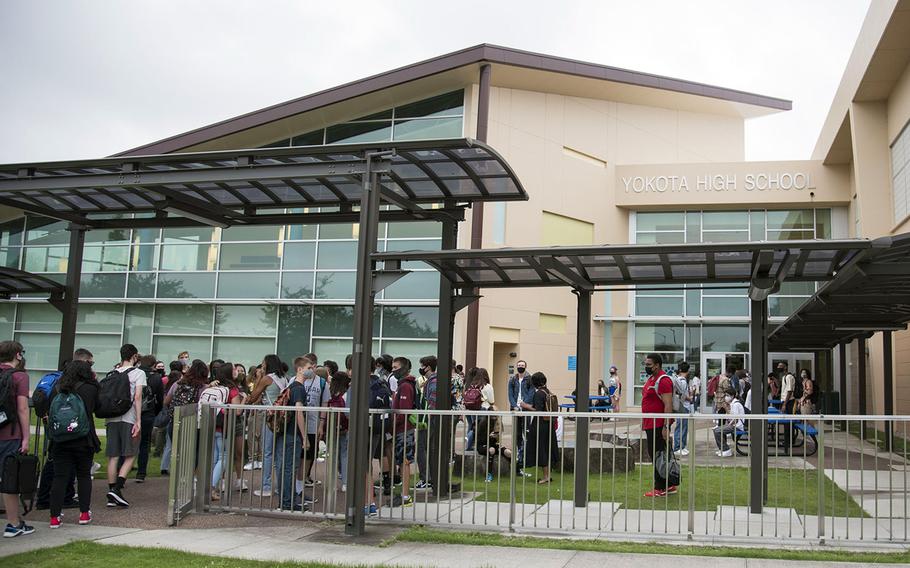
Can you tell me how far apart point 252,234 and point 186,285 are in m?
3.05

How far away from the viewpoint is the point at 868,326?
17016 mm

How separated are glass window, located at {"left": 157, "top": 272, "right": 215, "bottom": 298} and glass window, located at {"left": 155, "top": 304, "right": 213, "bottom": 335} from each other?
1.25ft

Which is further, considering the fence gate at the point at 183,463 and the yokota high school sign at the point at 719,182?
the yokota high school sign at the point at 719,182

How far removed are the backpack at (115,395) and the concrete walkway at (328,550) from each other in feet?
4.96

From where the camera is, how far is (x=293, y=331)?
1052 inches

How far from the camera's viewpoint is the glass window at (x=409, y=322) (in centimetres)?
2500

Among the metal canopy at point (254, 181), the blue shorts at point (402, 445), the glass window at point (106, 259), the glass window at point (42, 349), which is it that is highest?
the glass window at point (106, 259)

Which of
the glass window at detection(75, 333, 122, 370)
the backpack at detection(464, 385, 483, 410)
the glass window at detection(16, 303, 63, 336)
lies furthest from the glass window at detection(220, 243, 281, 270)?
the backpack at detection(464, 385, 483, 410)

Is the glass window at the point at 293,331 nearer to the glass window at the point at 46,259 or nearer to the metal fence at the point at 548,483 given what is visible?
the glass window at the point at 46,259

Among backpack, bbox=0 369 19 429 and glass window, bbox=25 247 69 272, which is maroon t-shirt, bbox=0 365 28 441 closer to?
backpack, bbox=0 369 19 429

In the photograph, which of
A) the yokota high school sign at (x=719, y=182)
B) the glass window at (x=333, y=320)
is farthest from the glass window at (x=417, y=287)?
the yokota high school sign at (x=719, y=182)

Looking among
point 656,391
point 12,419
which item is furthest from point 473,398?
point 12,419

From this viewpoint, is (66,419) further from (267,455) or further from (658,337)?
(658,337)

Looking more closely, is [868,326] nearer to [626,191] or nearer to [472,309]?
[472,309]
